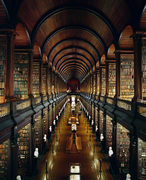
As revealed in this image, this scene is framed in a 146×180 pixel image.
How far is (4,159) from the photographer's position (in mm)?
6219

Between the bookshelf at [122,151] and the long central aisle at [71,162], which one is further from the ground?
the bookshelf at [122,151]

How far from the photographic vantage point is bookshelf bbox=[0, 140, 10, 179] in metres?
5.89

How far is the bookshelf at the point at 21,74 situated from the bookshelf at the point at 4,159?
3.57 m

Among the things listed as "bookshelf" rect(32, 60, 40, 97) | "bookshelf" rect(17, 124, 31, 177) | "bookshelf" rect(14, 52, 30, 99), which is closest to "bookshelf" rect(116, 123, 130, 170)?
"bookshelf" rect(17, 124, 31, 177)

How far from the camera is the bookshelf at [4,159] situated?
5895mm

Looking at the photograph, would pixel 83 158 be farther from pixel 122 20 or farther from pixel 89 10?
pixel 89 10

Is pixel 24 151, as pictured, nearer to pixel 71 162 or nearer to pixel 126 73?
pixel 71 162

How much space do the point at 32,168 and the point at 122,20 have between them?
932 cm

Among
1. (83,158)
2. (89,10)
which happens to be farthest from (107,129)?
(89,10)

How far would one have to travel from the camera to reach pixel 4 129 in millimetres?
5137

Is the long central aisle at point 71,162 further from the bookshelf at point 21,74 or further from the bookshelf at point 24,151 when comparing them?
the bookshelf at point 21,74

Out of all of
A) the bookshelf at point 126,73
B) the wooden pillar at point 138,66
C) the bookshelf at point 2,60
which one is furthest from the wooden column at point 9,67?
the bookshelf at point 126,73

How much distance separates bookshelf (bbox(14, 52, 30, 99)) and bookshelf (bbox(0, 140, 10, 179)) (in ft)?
11.7

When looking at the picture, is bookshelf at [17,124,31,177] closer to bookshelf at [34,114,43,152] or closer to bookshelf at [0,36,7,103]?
bookshelf at [34,114,43,152]
